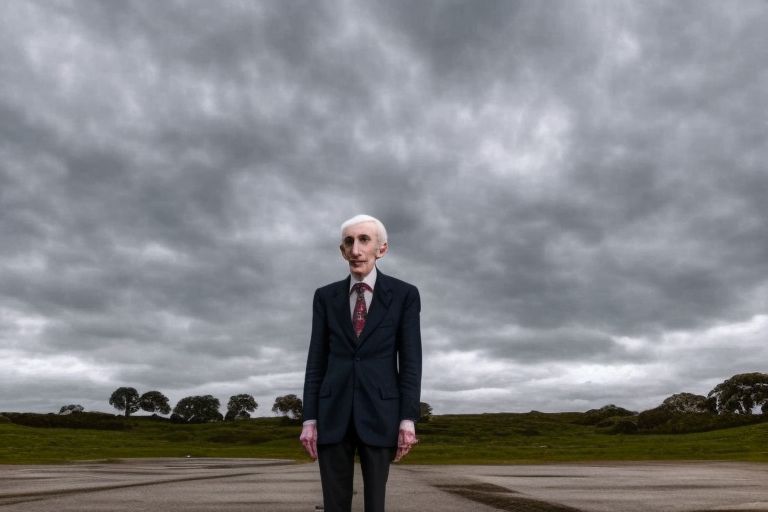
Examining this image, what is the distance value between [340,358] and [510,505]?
8842 mm

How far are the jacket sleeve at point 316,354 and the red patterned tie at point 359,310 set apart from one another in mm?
287

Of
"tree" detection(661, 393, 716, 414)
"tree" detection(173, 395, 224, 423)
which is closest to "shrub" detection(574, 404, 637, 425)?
"tree" detection(661, 393, 716, 414)

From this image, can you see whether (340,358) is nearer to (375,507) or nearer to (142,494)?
(375,507)

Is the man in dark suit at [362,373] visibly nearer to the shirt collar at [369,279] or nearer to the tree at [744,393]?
the shirt collar at [369,279]

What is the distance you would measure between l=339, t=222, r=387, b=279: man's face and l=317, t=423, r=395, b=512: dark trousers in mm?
1298

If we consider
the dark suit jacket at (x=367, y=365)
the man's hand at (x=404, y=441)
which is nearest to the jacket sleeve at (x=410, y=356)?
the dark suit jacket at (x=367, y=365)

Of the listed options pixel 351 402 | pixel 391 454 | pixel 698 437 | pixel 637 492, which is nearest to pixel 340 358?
pixel 351 402

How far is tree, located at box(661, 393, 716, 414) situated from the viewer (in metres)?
150

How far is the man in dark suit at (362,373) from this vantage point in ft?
18.4

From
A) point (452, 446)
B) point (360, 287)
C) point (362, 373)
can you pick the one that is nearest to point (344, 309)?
point (360, 287)

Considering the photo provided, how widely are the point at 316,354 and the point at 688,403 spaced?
166256mm

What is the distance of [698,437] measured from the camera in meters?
79.6

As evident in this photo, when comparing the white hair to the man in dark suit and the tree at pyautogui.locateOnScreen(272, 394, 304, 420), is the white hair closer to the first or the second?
the man in dark suit

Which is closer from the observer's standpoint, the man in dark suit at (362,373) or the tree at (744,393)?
the man in dark suit at (362,373)
